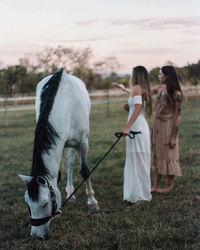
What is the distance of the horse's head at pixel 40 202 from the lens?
281cm

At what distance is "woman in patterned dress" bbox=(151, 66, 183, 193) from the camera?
4465mm

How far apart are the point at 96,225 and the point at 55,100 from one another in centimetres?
144

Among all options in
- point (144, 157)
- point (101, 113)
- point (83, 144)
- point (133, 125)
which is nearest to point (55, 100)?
point (83, 144)

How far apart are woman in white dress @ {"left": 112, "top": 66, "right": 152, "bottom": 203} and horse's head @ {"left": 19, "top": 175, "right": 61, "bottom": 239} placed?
4.78 ft

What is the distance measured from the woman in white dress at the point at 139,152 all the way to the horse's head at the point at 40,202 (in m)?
1.46

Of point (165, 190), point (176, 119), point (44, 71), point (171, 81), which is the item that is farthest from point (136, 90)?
point (44, 71)

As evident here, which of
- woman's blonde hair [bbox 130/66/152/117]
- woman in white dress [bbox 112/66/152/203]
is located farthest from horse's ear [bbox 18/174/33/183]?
woman's blonde hair [bbox 130/66/152/117]

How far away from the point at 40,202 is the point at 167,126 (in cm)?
243

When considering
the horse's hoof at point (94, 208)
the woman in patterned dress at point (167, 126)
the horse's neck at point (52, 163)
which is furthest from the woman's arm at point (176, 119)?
the horse's neck at point (52, 163)

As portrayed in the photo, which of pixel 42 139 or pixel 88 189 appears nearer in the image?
pixel 42 139

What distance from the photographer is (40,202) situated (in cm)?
282

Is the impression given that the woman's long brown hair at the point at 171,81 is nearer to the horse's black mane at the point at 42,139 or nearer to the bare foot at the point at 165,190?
the bare foot at the point at 165,190

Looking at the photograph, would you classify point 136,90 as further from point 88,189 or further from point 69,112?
point 88,189

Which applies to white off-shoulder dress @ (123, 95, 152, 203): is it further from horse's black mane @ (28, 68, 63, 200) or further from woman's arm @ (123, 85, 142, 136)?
horse's black mane @ (28, 68, 63, 200)
